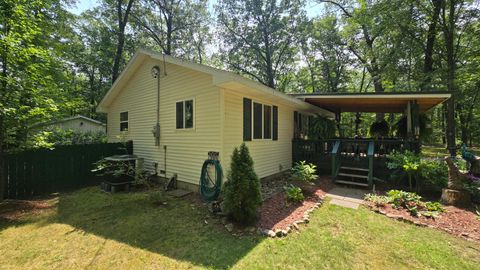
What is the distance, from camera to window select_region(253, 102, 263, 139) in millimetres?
6695

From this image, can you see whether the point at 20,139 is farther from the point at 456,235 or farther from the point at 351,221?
the point at 456,235

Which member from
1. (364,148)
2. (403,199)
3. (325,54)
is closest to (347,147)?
(364,148)

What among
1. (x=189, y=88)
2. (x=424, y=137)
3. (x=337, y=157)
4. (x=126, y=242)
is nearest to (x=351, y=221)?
(x=337, y=157)

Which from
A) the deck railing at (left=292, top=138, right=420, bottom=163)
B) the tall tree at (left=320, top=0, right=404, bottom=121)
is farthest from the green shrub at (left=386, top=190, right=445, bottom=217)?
the tall tree at (left=320, top=0, right=404, bottom=121)

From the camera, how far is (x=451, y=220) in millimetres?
4254

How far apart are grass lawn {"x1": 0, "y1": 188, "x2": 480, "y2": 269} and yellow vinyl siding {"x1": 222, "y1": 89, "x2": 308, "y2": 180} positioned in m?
2.11

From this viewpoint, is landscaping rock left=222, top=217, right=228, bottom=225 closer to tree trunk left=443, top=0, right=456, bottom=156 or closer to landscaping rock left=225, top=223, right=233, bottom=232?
landscaping rock left=225, top=223, right=233, bottom=232

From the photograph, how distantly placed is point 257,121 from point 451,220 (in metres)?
4.93

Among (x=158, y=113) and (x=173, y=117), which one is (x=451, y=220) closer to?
(x=173, y=117)

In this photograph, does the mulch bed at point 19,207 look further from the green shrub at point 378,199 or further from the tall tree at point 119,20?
the tall tree at point 119,20

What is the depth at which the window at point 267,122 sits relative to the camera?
7148 millimetres

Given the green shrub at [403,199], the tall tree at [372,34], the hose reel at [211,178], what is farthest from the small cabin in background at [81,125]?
the tall tree at [372,34]

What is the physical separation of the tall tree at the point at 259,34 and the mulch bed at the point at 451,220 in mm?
17129

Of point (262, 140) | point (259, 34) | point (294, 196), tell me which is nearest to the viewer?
point (294, 196)
